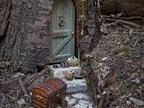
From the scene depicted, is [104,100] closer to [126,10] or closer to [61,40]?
[61,40]

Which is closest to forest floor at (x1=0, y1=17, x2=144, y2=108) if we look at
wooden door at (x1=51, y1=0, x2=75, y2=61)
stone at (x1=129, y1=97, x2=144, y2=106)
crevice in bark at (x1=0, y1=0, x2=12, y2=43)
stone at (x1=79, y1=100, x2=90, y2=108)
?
stone at (x1=129, y1=97, x2=144, y2=106)

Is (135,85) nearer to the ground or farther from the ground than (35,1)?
nearer to the ground

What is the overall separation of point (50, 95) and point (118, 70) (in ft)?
4.81

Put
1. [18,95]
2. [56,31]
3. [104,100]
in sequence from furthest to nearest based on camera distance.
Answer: [56,31], [18,95], [104,100]

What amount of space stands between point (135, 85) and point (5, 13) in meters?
3.02

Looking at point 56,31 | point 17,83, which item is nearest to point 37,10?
point 56,31

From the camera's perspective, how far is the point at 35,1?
18.1ft

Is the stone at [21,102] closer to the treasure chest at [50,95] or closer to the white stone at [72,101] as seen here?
the treasure chest at [50,95]

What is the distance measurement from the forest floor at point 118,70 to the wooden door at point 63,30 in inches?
25.4

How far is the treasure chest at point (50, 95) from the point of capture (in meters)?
4.79

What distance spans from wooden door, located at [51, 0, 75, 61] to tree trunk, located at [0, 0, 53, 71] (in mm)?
479

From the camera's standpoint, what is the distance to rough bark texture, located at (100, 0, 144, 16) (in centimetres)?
699

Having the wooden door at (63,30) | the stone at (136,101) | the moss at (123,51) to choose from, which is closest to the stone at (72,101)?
the stone at (136,101)

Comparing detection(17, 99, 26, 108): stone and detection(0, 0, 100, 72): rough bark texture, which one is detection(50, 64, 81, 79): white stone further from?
detection(17, 99, 26, 108): stone
